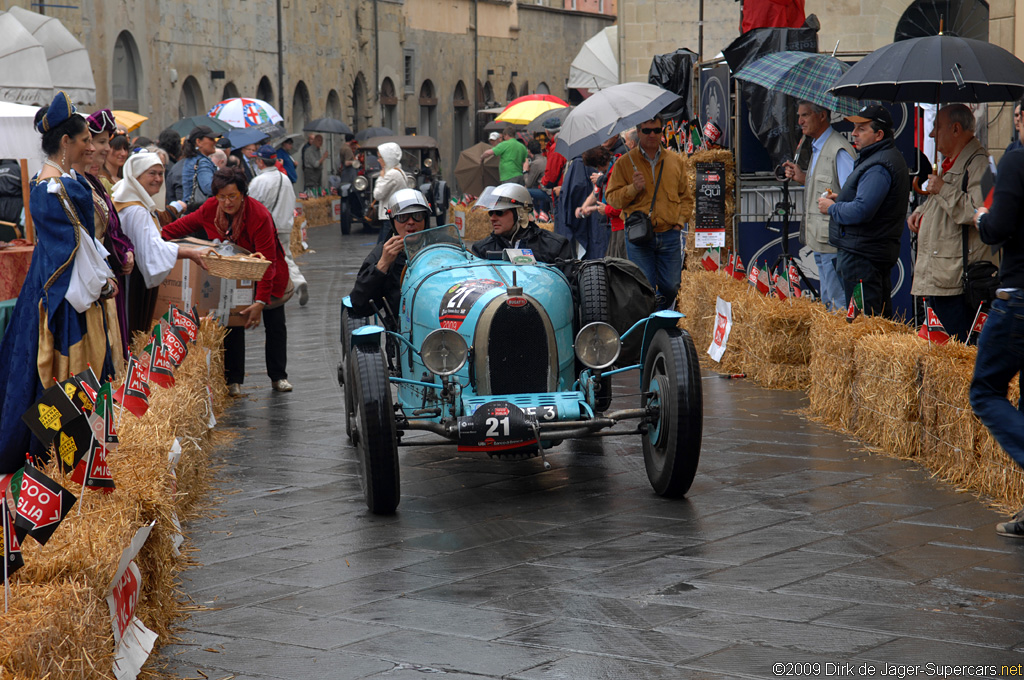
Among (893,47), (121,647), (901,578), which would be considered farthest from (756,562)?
(893,47)

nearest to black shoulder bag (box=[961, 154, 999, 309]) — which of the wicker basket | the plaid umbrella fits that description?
the plaid umbrella

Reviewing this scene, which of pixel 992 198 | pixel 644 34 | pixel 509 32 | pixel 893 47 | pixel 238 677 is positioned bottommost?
pixel 238 677

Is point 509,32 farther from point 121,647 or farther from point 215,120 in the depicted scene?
point 121,647

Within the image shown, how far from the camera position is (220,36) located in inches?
1174

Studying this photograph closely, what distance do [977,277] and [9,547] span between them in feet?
18.4

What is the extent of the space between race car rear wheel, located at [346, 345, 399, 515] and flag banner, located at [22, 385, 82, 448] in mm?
1872

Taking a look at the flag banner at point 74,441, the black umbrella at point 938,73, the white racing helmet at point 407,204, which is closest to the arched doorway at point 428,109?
the black umbrella at point 938,73

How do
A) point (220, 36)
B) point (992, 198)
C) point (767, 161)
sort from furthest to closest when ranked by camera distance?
point (220, 36) < point (767, 161) < point (992, 198)

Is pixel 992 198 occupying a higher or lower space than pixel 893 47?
lower

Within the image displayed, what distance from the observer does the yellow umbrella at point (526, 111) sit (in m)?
23.2

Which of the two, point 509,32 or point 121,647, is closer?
point 121,647

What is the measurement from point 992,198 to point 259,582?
3.18 metres

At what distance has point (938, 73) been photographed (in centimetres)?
747

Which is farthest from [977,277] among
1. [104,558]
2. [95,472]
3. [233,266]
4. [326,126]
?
[326,126]
